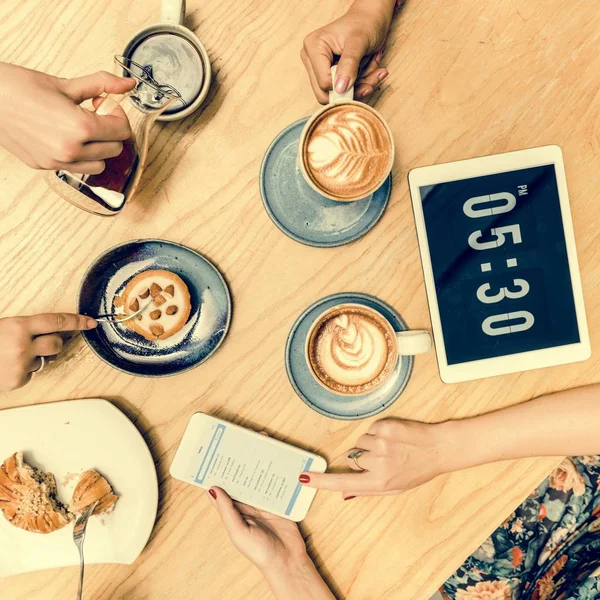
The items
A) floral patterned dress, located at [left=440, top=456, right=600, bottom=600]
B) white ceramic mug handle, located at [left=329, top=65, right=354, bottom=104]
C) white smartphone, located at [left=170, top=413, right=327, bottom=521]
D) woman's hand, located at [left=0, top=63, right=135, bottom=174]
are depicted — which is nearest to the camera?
woman's hand, located at [left=0, top=63, right=135, bottom=174]

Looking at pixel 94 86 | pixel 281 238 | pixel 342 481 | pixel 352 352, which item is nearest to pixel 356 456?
pixel 342 481

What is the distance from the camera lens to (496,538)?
114 cm

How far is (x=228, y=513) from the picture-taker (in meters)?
0.88

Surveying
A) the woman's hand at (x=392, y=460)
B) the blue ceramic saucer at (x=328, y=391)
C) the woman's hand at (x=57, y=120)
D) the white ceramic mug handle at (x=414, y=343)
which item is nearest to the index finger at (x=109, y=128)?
the woman's hand at (x=57, y=120)

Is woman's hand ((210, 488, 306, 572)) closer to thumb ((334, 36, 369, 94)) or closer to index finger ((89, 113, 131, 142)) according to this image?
index finger ((89, 113, 131, 142))

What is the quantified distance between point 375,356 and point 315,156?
14.1 inches

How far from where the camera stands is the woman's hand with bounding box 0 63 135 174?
695 mm

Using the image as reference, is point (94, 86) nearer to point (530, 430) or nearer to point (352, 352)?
point (352, 352)

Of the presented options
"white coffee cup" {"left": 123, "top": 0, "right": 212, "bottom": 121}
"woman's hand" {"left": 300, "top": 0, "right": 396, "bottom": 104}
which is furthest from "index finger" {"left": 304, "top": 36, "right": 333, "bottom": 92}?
"white coffee cup" {"left": 123, "top": 0, "right": 212, "bottom": 121}

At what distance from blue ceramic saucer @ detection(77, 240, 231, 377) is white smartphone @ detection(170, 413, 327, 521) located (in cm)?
12

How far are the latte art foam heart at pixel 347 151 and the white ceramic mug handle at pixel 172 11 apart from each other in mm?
276

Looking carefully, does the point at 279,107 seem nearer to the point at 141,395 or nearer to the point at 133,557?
the point at 141,395

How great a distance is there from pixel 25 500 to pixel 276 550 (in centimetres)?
43

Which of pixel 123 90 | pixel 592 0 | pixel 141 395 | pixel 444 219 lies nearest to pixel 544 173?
pixel 444 219
